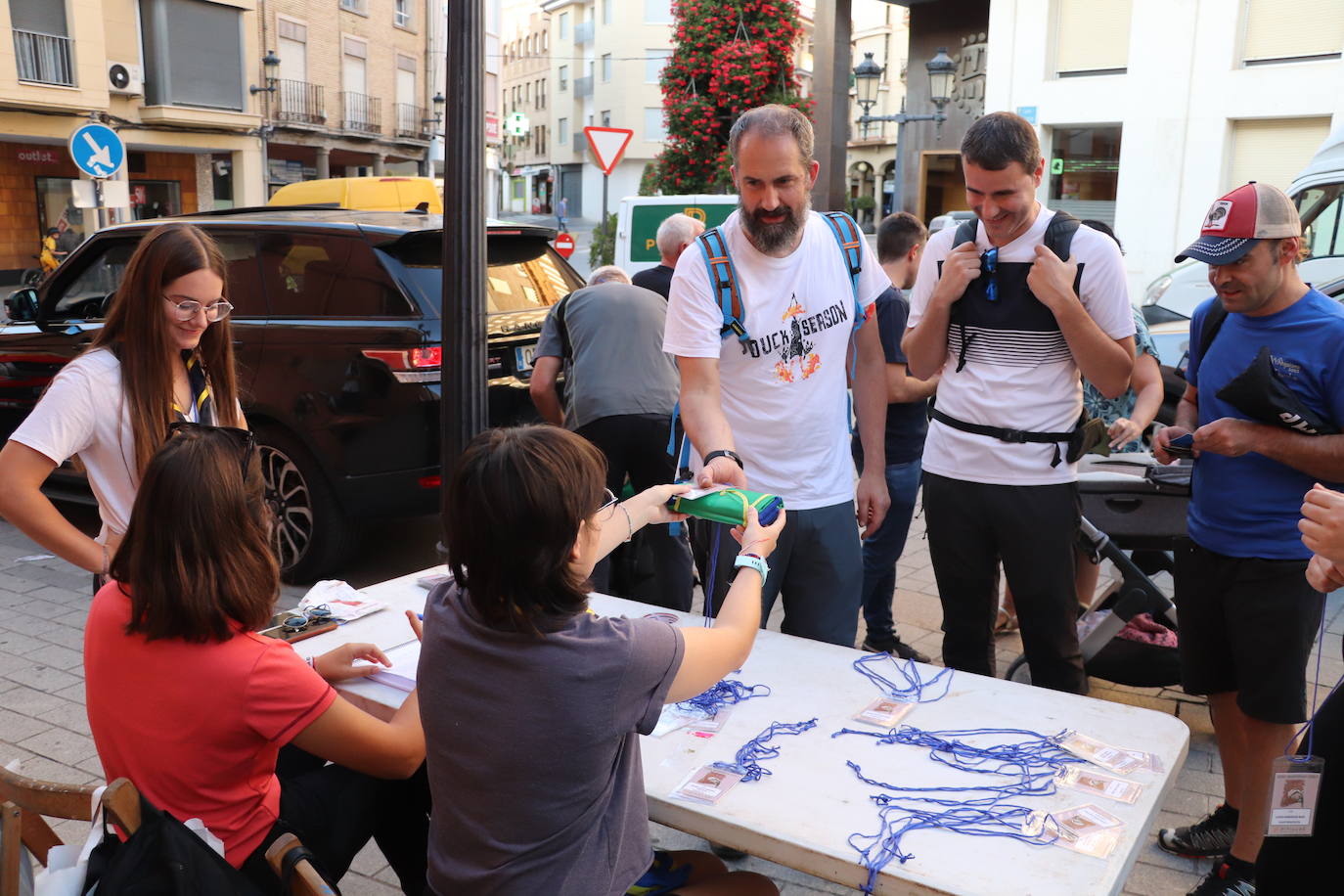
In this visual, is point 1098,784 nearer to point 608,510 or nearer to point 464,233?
point 608,510

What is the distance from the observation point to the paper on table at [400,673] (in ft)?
7.99

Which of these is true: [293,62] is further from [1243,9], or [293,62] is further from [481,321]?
[481,321]

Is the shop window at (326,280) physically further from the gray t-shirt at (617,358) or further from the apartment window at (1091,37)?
the apartment window at (1091,37)

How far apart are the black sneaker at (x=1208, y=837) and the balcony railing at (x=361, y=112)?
33677 mm

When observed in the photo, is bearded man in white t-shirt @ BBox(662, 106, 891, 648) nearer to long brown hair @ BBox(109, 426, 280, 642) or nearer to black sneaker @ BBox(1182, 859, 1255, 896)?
black sneaker @ BBox(1182, 859, 1255, 896)

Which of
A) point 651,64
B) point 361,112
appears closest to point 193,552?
point 361,112

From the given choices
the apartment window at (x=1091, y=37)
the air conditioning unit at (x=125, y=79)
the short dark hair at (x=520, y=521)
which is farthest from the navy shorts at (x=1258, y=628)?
the air conditioning unit at (x=125, y=79)

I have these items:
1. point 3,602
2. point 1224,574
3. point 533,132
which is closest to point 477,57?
point 1224,574

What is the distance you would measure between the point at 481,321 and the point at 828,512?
5.67 feet

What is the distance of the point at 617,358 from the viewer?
15.1ft

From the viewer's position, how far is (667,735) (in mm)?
2209

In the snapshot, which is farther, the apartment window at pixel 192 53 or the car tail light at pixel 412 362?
the apartment window at pixel 192 53

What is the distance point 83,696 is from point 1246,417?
13.9 ft

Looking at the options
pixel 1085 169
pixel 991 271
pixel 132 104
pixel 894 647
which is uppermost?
pixel 132 104
